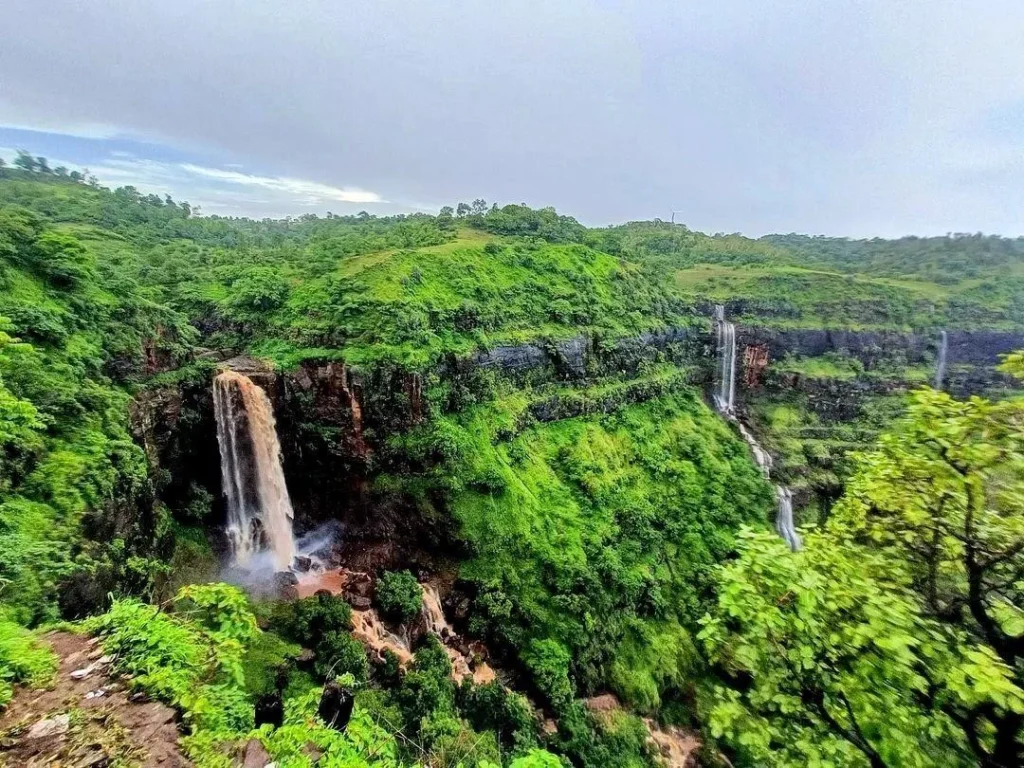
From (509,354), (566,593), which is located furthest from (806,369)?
(566,593)

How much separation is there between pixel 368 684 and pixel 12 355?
36.7ft

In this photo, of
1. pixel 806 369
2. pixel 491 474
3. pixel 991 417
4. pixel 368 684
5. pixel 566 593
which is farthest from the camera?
pixel 806 369

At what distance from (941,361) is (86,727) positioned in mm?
44368

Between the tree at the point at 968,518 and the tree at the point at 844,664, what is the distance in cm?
21

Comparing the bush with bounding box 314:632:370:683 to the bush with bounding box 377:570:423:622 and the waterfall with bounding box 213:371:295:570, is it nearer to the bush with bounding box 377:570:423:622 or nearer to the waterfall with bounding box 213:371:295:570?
the bush with bounding box 377:570:423:622

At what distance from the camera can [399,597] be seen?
16047 mm

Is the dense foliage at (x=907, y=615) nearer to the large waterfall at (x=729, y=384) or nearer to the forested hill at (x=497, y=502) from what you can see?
the forested hill at (x=497, y=502)

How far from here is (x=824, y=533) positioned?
19.0 feet

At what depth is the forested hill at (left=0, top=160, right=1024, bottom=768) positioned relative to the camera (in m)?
4.46

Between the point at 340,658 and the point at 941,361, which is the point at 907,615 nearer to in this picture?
the point at 340,658

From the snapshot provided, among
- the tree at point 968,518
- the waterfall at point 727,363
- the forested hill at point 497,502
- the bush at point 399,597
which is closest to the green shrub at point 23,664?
the forested hill at point 497,502

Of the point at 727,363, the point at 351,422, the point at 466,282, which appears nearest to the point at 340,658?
the point at 351,422

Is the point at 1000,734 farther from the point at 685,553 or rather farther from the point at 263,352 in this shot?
the point at 263,352

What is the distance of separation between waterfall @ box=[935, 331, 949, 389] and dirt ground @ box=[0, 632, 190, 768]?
4187cm
